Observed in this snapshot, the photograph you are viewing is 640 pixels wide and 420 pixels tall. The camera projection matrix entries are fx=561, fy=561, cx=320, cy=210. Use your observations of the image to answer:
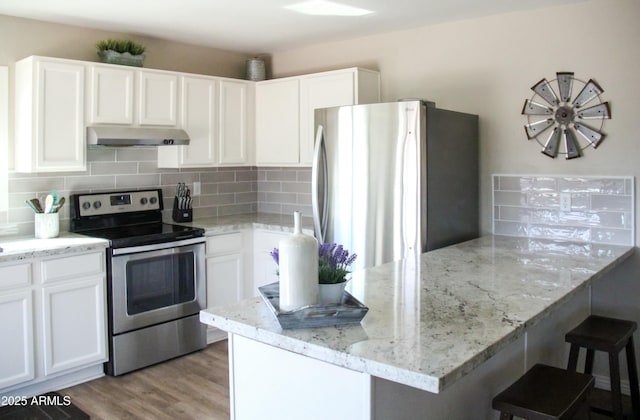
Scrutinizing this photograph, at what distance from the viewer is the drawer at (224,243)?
161 inches

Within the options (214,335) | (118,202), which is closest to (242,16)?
(118,202)

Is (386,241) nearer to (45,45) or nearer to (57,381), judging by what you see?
(57,381)

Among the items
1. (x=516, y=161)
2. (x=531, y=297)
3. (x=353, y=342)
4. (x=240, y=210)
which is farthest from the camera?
(x=240, y=210)

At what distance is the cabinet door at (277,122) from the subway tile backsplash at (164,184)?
322 mm

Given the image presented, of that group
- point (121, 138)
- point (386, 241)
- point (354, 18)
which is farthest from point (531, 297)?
point (121, 138)

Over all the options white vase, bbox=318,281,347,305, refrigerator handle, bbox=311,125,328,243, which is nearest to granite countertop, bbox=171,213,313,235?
refrigerator handle, bbox=311,125,328,243

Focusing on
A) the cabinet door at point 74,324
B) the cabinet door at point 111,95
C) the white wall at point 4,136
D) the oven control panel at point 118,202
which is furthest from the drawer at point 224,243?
the white wall at point 4,136

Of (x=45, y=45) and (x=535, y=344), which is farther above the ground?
(x=45, y=45)

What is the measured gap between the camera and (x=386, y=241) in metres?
3.35

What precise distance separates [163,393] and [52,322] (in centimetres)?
77

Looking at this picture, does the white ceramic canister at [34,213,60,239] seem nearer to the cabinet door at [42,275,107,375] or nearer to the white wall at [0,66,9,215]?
the white wall at [0,66,9,215]

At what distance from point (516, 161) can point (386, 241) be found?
104 cm

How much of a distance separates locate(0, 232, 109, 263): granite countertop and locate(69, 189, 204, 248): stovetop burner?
0.12m

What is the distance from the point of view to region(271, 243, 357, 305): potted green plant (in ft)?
5.56
